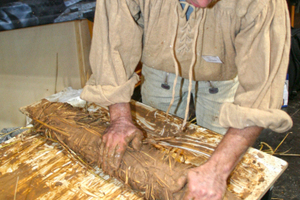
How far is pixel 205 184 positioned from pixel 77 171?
687mm

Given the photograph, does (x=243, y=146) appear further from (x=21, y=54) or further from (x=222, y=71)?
(x=21, y=54)

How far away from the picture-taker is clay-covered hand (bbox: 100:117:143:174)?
4.13 ft

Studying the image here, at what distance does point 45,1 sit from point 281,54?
1651 mm

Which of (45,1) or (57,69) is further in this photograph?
(57,69)

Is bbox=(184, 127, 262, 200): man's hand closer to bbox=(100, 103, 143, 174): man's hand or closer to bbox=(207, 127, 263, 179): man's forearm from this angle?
bbox=(207, 127, 263, 179): man's forearm

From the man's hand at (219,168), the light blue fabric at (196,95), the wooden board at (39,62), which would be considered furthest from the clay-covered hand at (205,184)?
the wooden board at (39,62)

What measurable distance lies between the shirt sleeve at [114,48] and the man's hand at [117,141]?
0.12 meters

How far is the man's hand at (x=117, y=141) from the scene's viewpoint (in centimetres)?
126

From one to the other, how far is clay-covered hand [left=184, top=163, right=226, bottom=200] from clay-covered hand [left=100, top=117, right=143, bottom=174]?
36cm

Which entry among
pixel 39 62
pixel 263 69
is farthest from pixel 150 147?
pixel 39 62

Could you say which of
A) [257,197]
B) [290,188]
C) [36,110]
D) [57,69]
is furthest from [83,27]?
[290,188]

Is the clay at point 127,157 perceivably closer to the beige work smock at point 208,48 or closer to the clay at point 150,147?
the clay at point 150,147

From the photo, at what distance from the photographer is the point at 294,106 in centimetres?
313

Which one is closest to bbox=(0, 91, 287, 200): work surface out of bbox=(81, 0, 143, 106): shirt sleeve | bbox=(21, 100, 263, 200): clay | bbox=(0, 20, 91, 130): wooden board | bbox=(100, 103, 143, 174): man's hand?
bbox=(21, 100, 263, 200): clay
